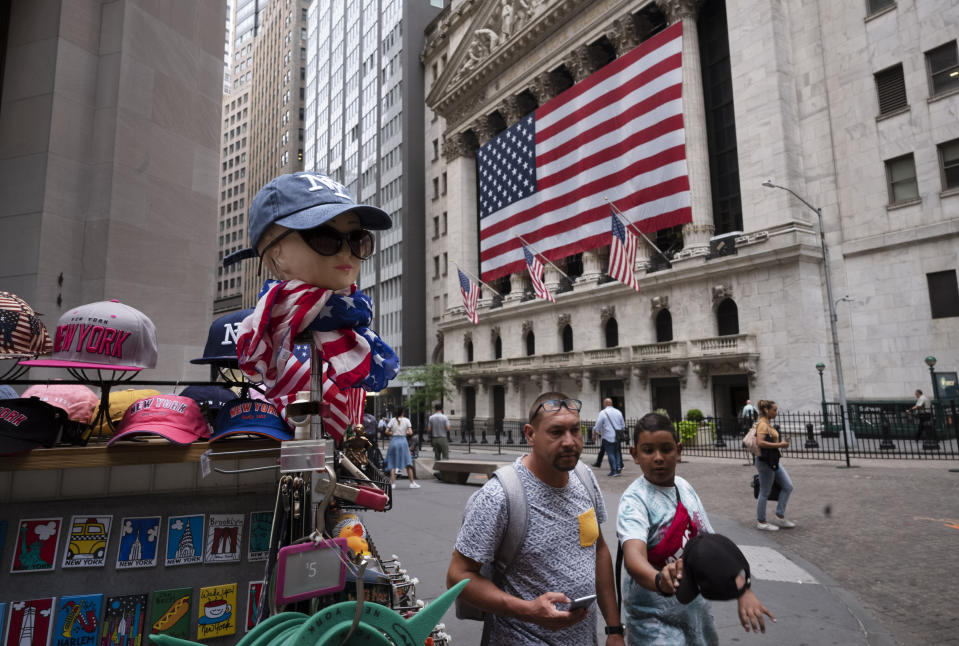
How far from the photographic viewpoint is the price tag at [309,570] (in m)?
1.81

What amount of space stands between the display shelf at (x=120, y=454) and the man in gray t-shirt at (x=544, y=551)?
126 cm

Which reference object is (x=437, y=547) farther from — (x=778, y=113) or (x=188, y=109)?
(x=778, y=113)

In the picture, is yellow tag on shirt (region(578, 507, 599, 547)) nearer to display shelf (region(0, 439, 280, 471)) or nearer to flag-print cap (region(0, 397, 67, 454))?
display shelf (region(0, 439, 280, 471))

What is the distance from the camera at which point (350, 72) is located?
226 ft

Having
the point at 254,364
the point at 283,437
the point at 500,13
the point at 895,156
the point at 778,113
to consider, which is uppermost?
the point at 500,13

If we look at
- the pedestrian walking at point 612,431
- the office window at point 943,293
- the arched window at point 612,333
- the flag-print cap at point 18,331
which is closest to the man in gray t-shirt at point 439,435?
the pedestrian walking at point 612,431

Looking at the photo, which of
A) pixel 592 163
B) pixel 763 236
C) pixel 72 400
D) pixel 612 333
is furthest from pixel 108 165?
pixel 612 333

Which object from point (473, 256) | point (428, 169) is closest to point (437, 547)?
point (473, 256)

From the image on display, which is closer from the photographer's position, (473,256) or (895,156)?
(895,156)

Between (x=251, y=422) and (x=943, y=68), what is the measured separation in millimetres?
30833

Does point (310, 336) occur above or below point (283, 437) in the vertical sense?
above

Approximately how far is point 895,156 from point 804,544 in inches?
923

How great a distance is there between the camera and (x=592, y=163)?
33906 mm

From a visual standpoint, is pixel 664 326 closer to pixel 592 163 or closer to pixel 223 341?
pixel 592 163
